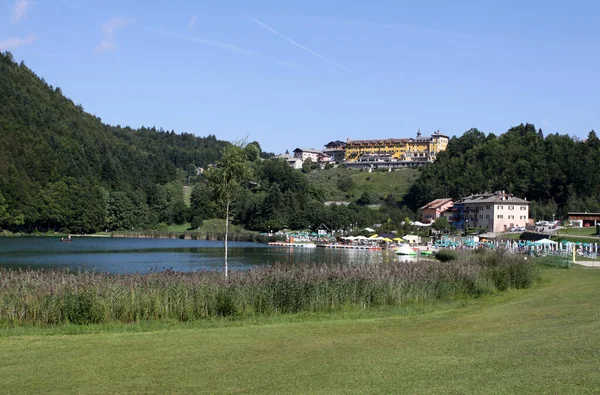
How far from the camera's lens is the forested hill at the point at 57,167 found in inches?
4523

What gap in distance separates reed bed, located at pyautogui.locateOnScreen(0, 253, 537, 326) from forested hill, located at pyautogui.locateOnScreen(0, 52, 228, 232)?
97.3 meters

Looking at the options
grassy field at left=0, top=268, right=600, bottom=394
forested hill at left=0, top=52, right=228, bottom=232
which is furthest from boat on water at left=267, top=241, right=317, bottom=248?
grassy field at left=0, top=268, right=600, bottom=394

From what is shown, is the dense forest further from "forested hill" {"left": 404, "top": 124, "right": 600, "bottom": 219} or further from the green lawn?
the green lawn

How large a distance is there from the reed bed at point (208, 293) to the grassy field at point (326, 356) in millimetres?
1378

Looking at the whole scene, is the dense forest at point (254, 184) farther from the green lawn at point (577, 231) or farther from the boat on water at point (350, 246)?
the green lawn at point (577, 231)

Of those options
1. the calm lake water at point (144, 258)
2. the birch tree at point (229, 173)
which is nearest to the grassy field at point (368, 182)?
the calm lake water at point (144, 258)

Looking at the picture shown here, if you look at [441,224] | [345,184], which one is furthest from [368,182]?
[441,224]

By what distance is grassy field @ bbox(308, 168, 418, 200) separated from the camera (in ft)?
478

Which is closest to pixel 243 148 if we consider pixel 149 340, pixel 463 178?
pixel 149 340

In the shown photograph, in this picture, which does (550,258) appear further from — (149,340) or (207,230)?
(207,230)

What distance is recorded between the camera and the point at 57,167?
422ft

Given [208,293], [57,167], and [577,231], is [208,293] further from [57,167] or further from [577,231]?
[57,167]

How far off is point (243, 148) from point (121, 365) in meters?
16.2

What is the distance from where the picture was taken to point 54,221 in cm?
11819
